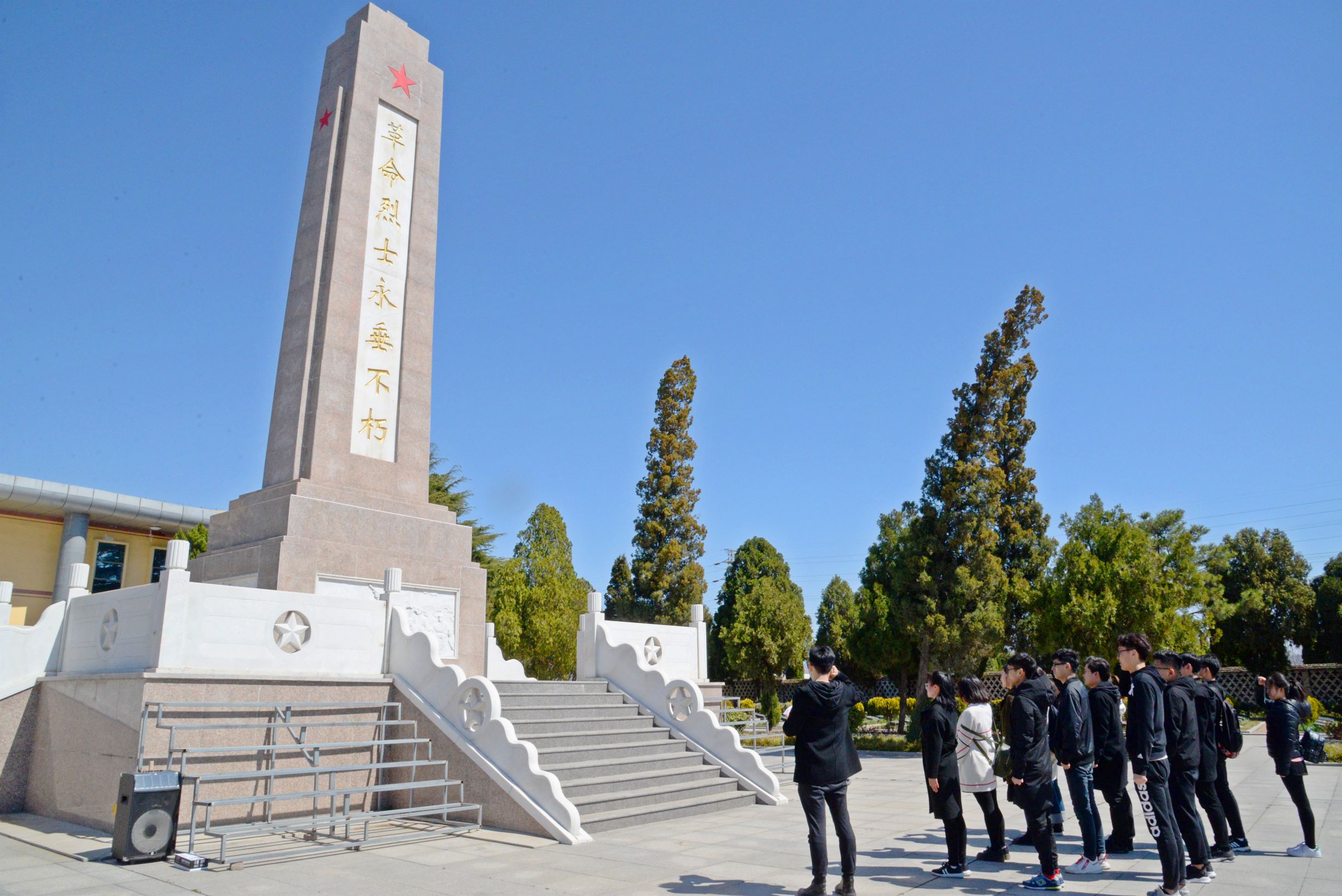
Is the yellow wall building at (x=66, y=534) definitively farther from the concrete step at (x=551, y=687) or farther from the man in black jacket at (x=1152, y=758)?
the man in black jacket at (x=1152, y=758)

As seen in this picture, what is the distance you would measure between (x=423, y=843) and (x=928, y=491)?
1639 centimetres

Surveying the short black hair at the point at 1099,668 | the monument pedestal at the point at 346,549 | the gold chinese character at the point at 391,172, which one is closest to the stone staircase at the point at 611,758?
the monument pedestal at the point at 346,549

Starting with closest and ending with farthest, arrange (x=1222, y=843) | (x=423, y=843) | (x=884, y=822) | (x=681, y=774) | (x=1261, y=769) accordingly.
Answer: (x=1222, y=843) → (x=423, y=843) → (x=884, y=822) → (x=681, y=774) → (x=1261, y=769)

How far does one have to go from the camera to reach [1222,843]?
6430mm

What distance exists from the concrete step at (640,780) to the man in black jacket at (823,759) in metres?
3.21

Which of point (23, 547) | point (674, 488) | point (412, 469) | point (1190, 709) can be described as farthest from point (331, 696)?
point (674, 488)

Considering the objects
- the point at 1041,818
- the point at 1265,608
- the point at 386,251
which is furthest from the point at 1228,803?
the point at 1265,608

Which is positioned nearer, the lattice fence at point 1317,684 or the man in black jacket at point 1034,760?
the man in black jacket at point 1034,760

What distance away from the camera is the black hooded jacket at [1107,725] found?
614cm

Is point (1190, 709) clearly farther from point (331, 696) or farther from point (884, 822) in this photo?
point (331, 696)

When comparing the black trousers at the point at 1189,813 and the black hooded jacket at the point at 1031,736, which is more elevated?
the black hooded jacket at the point at 1031,736

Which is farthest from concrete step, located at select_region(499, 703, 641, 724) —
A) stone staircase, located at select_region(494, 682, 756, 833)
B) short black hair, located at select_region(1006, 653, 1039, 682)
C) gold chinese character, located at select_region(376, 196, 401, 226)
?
gold chinese character, located at select_region(376, 196, 401, 226)

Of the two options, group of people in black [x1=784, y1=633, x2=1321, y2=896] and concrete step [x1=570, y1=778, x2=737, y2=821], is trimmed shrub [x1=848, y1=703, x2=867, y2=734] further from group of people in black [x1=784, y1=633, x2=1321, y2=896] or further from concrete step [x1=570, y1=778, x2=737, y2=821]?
group of people in black [x1=784, y1=633, x2=1321, y2=896]

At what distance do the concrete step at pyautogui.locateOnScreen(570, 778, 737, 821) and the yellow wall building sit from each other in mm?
17925
